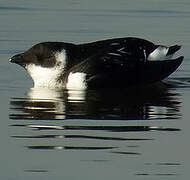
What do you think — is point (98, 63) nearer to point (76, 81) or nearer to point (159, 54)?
point (76, 81)

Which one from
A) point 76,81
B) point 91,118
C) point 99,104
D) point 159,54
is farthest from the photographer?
point 159,54

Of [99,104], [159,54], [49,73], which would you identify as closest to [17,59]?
[49,73]

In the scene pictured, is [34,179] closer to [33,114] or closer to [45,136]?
[45,136]

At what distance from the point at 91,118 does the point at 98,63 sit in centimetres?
243

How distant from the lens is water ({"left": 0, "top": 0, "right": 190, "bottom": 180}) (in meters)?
11.1

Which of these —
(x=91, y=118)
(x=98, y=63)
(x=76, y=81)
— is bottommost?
(x=91, y=118)

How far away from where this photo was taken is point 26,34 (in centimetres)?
1912

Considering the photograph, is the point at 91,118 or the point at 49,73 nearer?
the point at 91,118

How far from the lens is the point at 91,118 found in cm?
1341

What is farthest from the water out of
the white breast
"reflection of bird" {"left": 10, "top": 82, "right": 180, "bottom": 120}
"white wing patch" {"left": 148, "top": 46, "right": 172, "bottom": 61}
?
"white wing patch" {"left": 148, "top": 46, "right": 172, "bottom": 61}

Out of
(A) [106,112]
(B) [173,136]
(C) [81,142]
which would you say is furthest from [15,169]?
(A) [106,112]

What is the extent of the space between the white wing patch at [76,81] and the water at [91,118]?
0.16 meters

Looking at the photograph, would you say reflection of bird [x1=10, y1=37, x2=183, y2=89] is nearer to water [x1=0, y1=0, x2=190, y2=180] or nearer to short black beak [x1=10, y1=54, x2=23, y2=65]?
short black beak [x1=10, y1=54, x2=23, y2=65]

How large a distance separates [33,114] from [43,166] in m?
2.65
